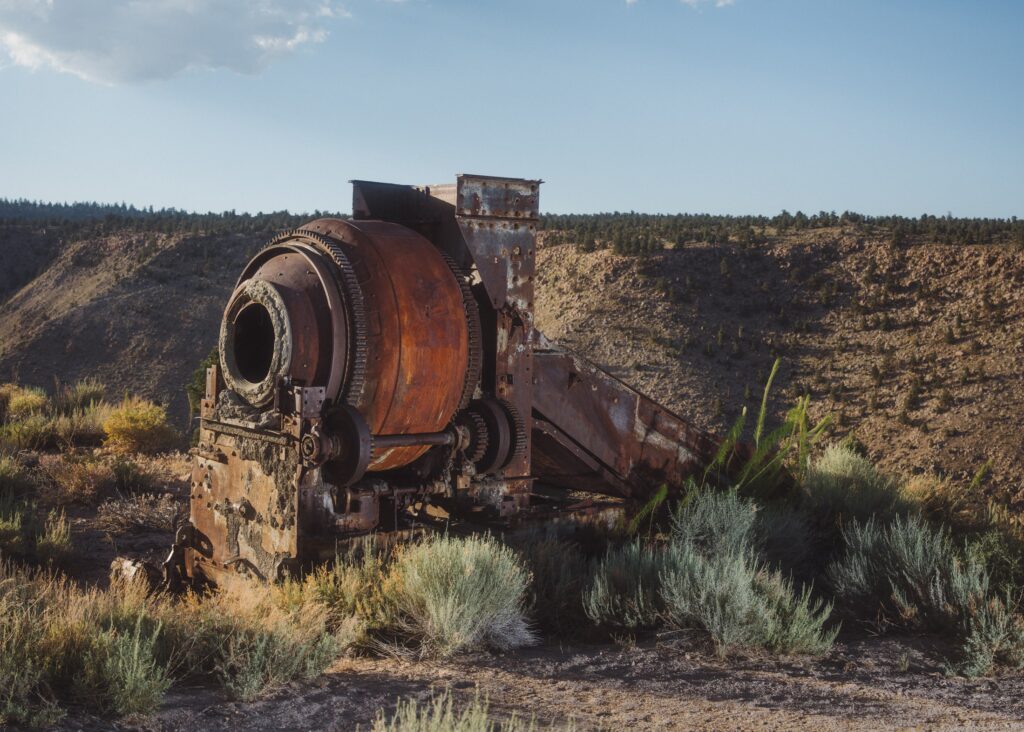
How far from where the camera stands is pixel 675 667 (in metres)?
5.70

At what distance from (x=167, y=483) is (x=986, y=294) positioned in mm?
32285

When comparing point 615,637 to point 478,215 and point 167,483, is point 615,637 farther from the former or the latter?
point 167,483

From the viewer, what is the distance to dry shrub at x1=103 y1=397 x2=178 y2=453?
14.1 meters

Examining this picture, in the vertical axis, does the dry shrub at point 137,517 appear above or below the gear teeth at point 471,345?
below

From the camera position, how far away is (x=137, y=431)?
46.5 feet

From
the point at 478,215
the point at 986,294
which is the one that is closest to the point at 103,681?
the point at 478,215

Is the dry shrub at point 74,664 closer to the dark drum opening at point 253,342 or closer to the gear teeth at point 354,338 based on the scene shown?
the gear teeth at point 354,338

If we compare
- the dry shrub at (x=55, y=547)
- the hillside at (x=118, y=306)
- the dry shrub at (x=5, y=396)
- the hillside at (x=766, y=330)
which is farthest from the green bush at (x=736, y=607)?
the hillside at (x=118, y=306)

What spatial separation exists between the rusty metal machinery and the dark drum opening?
0.04 ft

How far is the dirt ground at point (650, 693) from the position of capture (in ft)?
15.1

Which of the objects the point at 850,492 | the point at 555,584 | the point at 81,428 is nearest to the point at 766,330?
the point at 81,428

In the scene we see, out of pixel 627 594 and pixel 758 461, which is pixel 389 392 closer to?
pixel 627 594

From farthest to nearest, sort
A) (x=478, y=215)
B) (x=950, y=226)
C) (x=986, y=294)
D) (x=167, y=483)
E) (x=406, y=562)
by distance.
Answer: (x=950, y=226) < (x=986, y=294) < (x=167, y=483) < (x=478, y=215) < (x=406, y=562)

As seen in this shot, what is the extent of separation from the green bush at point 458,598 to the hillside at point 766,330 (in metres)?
20.9
